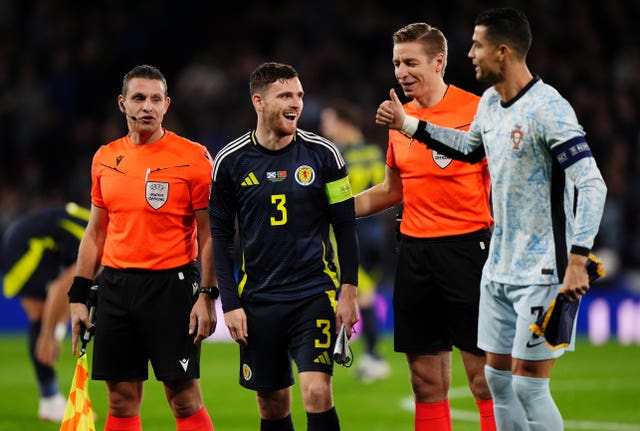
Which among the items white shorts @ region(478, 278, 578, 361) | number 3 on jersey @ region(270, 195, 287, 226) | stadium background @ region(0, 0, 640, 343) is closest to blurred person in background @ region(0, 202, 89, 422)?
number 3 on jersey @ region(270, 195, 287, 226)

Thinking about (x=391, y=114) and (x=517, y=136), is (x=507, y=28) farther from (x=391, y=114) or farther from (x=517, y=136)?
(x=391, y=114)

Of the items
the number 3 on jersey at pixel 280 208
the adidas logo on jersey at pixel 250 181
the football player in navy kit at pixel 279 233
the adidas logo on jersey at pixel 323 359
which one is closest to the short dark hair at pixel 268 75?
the football player in navy kit at pixel 279 233

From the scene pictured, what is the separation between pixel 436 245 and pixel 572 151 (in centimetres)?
137

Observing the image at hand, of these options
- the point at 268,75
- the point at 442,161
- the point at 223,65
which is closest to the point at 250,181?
the point at 268,75

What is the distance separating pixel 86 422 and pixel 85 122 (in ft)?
35.2

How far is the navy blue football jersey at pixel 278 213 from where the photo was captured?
599 cm

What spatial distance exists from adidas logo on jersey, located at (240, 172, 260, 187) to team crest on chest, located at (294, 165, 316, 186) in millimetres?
200

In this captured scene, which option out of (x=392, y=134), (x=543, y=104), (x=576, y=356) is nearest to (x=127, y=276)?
(x=392, y=134)

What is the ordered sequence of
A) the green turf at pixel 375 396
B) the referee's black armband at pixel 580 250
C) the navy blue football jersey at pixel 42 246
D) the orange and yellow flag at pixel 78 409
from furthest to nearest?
1. the navy blue football jersey at pixel 42 246
2. the green turf at pixel 375 396
3. the orange and yellow flag at pixel 78 409
4. the referee's black armband at pixel 580 250

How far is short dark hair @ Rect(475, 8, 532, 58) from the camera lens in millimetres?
5434

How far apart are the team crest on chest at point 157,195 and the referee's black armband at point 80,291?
615mm

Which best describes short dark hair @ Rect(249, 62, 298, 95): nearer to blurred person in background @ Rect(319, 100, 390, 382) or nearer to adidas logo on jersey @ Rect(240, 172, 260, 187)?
adidas logo on jersey @ Rect(240, 172, 260, 187)

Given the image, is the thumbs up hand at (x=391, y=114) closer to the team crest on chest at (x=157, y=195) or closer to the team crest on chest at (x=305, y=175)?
the team crest on chest at (x=305, y=175)

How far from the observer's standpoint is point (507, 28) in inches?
214
